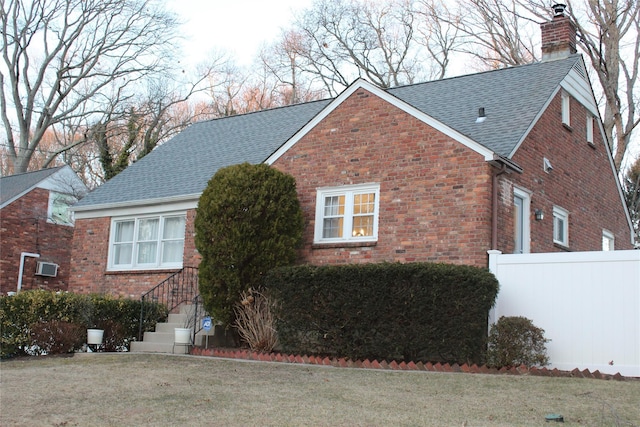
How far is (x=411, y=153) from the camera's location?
1356 centimetres

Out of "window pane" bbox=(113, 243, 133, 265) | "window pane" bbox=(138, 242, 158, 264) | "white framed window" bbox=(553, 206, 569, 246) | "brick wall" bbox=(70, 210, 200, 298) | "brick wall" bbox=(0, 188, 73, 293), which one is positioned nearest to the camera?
"white framed window" bbox=(553, 206, 569, 246)

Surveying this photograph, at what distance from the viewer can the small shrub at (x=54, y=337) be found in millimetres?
13320

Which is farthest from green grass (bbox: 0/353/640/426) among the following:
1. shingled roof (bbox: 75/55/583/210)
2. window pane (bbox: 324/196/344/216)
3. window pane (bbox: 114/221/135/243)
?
window pane (bbox: 114/221/135/243)

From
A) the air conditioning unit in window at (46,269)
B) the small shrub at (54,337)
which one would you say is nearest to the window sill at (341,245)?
the small shrub at (54,337)

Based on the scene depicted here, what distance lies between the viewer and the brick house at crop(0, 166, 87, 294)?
23.6m

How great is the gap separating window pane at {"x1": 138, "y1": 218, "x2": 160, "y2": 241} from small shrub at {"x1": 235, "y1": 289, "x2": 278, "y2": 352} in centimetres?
529

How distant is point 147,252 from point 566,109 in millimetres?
10571

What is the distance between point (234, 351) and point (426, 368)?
3758mm

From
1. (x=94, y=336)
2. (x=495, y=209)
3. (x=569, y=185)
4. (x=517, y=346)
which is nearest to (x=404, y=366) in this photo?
(x=517, y=346)

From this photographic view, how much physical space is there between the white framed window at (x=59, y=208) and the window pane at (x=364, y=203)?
14.6m

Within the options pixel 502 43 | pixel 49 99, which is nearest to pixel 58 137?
pixel 49 99

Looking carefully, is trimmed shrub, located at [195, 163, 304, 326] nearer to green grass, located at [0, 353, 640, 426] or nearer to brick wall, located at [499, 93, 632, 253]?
green grass, located at [0, 353, 640, 426]

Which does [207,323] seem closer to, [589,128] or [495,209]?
[495,209]

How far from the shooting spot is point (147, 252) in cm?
1789
